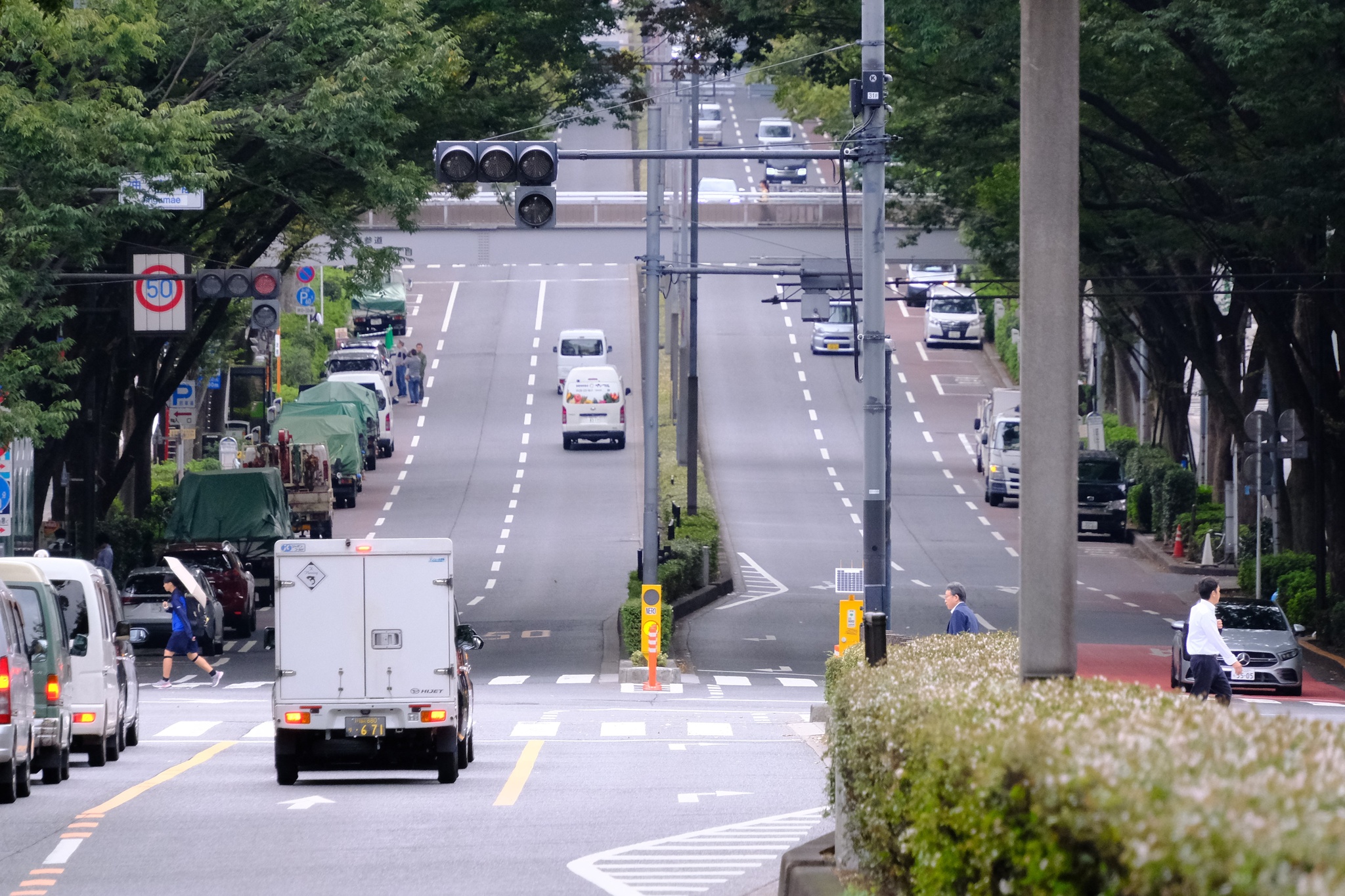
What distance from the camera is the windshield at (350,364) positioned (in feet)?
227

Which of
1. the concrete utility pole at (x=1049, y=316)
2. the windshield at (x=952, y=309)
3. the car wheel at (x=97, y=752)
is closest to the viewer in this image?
the concrete utility pole at (x=1049, y=316)

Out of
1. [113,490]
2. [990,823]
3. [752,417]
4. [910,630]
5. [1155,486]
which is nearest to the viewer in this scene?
[990,823]

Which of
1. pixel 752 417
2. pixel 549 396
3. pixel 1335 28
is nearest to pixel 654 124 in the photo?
pixel 1335 28

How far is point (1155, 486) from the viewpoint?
164 feet

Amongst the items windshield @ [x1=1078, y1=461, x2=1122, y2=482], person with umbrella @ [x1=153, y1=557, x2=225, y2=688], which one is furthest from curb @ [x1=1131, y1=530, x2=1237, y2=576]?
person with umbrella @ [x1=153, y1=557, x2=225, y2=688]

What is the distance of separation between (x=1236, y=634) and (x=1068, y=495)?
19314 mm

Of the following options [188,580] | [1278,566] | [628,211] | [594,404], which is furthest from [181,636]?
[628,211]

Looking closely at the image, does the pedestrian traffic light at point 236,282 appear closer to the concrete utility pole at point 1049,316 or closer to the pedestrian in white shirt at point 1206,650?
the pedestrian in white shirt at point 1206,650

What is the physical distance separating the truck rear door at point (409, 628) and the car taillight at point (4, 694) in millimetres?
3309

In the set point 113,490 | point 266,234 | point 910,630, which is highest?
point 266,234

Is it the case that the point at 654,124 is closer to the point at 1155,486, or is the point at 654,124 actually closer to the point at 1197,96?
the point at 1197,96

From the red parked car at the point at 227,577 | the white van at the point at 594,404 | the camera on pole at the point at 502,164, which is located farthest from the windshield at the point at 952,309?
the camera on pole at the point at 502,164

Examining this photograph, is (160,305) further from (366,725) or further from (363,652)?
(366,725)

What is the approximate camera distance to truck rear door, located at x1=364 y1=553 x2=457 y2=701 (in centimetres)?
1678
